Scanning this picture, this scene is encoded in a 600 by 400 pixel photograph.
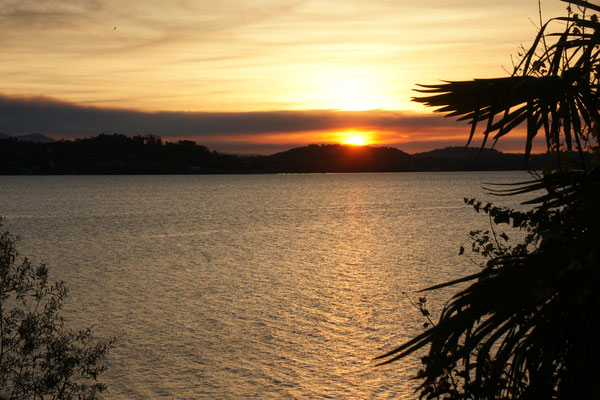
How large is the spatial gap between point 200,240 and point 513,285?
55.0 meters

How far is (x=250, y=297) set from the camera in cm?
2959

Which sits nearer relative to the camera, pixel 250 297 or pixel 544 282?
pixel 544 282

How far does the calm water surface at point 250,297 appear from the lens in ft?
58.7

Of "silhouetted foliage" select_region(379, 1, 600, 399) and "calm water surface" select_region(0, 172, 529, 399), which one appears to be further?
"calm water surface" select_region(0, 172, 529, 399)

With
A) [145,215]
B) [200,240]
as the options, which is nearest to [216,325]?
[200,240]

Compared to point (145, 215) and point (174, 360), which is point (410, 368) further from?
point (145, 215)

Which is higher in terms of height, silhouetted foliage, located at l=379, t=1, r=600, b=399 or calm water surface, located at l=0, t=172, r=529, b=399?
silhouetted foliage, located at l=379, t=1, r=600, b=399

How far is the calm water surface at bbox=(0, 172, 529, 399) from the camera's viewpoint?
704 inches

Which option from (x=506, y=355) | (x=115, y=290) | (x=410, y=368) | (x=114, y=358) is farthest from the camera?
(x=115, y=290)

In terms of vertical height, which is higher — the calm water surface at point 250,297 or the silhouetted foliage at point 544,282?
the silhouetted foliage at point 544,282

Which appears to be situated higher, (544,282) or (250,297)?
(544,282)

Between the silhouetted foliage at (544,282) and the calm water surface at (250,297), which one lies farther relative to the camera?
the calm water surface at (250,297)

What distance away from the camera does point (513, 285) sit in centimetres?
240

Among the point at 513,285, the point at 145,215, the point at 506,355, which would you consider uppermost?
the point at 513,285
